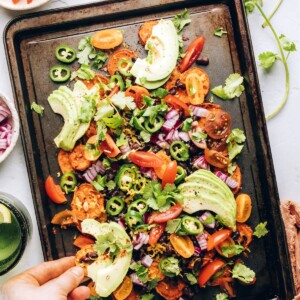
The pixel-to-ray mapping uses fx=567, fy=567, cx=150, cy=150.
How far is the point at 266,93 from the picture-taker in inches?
135

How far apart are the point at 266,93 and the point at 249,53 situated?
1.13ft

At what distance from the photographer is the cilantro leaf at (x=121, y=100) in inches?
125

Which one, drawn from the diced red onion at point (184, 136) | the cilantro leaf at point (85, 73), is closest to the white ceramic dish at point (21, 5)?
the cilantro leaf at point (85, 73)

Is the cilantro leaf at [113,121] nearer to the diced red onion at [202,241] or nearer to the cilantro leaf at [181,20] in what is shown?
the cilantro leaf at [181,20]

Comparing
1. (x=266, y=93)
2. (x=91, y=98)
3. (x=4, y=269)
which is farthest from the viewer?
(x=266, y=93)

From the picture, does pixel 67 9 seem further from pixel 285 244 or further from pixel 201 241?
pixel 285 244

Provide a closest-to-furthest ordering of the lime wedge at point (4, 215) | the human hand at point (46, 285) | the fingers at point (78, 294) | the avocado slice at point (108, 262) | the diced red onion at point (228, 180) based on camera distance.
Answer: the human hand at point (46, 285)
the fingers at point (78, 294)
the lime wedge at point (4, 215)
the avocado slice at point (108, 262)
the diced red onion at point (228, 180)

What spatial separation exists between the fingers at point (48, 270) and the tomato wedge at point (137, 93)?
0.94 meters

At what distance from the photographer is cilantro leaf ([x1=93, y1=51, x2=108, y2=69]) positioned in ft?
10.6

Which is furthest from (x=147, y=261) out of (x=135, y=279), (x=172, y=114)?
(x=172, y=114)

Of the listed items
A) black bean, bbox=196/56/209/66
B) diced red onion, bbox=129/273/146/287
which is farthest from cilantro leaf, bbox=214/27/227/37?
diced red onion, bbox=129/273/146/287

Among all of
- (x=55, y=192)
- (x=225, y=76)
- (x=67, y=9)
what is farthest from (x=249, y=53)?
(x=55, y=192)

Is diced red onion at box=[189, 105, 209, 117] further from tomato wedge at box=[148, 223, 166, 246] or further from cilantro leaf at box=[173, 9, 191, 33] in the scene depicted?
tomato wedge at box=[148, 223, 166, 246]

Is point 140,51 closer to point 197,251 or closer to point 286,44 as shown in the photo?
point 286,44
